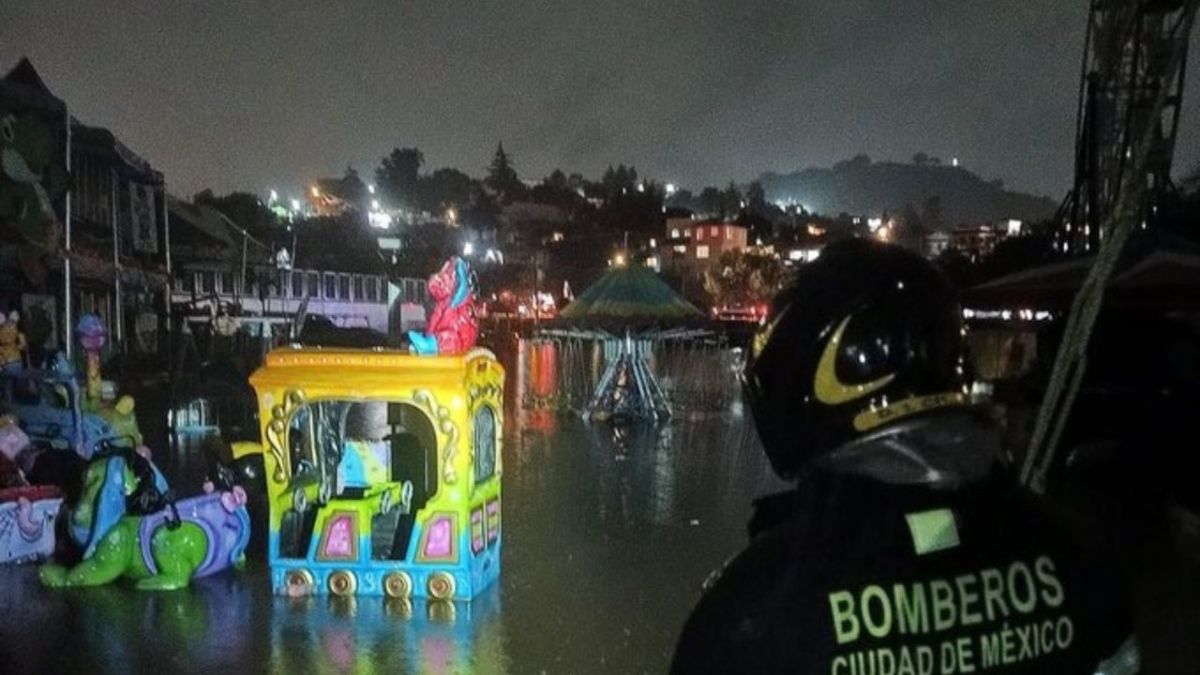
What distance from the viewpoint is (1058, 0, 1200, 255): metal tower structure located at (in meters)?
15.0

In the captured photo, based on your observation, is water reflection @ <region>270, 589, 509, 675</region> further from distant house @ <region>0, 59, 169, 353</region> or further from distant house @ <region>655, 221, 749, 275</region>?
distant house @ <region>655, 221, 749, 275</region>

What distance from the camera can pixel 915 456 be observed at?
6.22 ft

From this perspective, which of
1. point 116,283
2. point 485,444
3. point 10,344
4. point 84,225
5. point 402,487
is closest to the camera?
point 402,487

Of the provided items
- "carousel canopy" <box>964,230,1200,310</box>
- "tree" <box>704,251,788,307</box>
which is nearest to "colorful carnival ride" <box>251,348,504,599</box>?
"carousel canopy" <box>964,230,1200,310</box>

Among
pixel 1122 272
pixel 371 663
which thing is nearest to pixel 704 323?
pixel 1122 272

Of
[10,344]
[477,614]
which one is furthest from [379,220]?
[477,614]

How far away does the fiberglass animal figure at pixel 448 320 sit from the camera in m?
7.91

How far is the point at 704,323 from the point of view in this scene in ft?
62.7

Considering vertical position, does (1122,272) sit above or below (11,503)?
above

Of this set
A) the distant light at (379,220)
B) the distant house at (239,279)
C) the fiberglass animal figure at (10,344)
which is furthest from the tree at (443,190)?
the fiberglass animal figure at (10,344)

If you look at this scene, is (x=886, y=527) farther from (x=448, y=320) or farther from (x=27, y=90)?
(x=27, y=90)

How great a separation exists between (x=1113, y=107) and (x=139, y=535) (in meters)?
16.4

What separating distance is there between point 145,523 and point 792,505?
731 cm

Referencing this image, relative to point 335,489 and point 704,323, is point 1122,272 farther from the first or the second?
point 704,323
